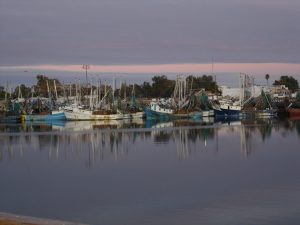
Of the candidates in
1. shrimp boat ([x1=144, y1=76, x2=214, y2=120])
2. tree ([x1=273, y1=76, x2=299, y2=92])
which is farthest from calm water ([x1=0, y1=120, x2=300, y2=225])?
tree ([x1=273, y1=76, x2=299, y2=92])

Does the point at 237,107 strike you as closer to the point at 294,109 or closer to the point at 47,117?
the point at 294,109

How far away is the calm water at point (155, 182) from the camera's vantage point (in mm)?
15930

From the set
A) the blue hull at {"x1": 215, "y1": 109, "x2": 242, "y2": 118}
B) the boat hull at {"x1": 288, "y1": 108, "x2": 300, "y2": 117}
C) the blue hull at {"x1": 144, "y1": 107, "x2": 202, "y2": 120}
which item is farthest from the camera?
the boat hull at {"x1": 288, "y1": 108, "x2": 300, "y2": 117}

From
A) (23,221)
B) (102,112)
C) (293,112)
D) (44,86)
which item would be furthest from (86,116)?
(44,86)

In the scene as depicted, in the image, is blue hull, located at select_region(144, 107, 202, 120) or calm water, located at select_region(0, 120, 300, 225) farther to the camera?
blue hull, located at select_region(144, 107, 202, 120)

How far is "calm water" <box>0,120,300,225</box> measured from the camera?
15.9 m

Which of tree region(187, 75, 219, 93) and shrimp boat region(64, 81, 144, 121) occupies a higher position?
tree region(187, 75, 219, 93)

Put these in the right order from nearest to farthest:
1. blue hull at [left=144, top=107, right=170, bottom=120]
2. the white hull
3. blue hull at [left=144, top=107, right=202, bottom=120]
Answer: the white hull < blue hull at [left=144, top=107, right=202, bottom=120] < blue hull at [left=144, top=107, right=170, bottom=120]

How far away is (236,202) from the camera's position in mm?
17297

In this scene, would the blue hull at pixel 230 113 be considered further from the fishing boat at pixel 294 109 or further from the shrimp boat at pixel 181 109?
the fishing boat at pixel 294 109

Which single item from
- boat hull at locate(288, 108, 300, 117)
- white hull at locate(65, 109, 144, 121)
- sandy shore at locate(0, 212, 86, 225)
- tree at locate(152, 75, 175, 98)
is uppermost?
tree at locate(152, 75, 175, 98)

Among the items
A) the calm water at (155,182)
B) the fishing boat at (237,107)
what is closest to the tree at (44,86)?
the fishing boat at (237,107)

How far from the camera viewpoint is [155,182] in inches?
859

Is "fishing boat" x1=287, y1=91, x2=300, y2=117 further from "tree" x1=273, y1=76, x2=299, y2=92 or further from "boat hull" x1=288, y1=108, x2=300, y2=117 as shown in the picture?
"tree" x1=273, y1=76, x2=299, y2=92
